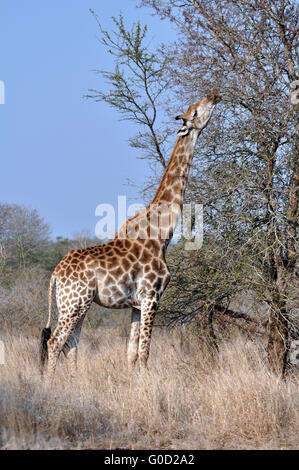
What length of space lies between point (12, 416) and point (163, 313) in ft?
13.3

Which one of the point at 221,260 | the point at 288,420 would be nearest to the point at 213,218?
the point at 221,260

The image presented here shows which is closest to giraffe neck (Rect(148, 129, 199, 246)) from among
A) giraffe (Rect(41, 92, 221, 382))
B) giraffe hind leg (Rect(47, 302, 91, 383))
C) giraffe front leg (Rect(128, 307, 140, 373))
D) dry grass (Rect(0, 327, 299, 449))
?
giraffe (Rect(41, 92, 221, 382))

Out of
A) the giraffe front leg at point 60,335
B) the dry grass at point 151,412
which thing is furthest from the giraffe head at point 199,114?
the dry grass at point 151,412

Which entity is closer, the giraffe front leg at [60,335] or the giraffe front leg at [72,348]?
the giraffe front leg at [60,335]

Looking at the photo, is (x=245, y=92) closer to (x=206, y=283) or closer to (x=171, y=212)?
(x=171, y=212)

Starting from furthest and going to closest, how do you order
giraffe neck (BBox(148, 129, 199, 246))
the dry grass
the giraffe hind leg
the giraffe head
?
1. giraffe neck (BBox(148, 129, 199, 246))
2. the giraffe head
3. the giraffe hind leg
4. the dry grass

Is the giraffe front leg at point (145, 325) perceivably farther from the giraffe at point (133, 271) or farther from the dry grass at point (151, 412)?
the dry grass at point (151, 412)

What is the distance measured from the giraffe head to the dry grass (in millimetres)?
2789

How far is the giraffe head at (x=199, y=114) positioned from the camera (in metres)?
7.09

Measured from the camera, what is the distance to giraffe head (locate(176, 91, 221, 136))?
709 centimetres

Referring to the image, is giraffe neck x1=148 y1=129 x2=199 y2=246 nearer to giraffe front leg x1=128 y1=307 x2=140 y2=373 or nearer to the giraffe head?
the giraffe head

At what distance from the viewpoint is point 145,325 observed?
6879mm

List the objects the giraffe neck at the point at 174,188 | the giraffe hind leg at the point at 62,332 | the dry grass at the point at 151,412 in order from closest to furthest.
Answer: the dry grass at the point at 151,412 < the giraffe hind leg at the point at 62,332 < the giraffe neck at the point at 174,188
